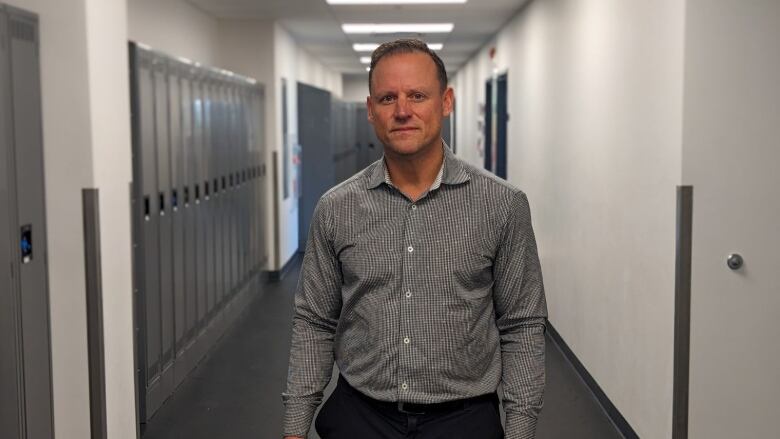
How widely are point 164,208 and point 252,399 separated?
3.79 feet

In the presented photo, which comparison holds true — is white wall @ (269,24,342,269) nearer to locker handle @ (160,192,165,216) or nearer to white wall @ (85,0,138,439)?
locker handle @ (160,192,165,216)

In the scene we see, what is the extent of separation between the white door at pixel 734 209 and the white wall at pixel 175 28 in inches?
158

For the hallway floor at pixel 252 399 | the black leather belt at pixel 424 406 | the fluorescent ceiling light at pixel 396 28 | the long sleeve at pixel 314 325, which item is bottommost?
the hallway floor at pixel 252 399

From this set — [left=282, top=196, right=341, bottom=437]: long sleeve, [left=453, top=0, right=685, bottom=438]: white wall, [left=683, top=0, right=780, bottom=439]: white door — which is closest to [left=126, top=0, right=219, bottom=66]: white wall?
[left=453, top=0, right=685, bottom=438]: white wall

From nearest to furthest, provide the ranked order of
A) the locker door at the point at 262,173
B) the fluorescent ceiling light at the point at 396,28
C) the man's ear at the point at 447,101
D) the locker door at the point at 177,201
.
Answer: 1. the man's ear at the point at 447,101
2. the locker door at the point at 177,201
3. the locker door at the point at 262,173
4. the fluorescent ceiling light at the point at 396,28

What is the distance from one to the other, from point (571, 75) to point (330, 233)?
4409 millimetres

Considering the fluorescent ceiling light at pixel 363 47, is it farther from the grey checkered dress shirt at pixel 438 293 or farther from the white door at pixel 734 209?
the grey checkered dress shirt at pixel 438 293

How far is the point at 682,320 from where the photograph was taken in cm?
368

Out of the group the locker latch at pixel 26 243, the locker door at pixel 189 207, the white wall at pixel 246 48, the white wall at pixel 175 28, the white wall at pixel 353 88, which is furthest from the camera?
the white wall at pixel 353 88

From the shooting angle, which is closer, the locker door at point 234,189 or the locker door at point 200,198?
the locker door at point 200,198

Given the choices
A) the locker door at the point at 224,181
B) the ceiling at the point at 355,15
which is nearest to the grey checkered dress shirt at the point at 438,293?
the locker door at the point at 224,181

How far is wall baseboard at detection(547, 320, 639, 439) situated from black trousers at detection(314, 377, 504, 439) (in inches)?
104

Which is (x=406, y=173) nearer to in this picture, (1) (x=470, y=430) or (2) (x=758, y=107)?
(1) (x=470, y=430)

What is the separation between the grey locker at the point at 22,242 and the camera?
10.3ft
